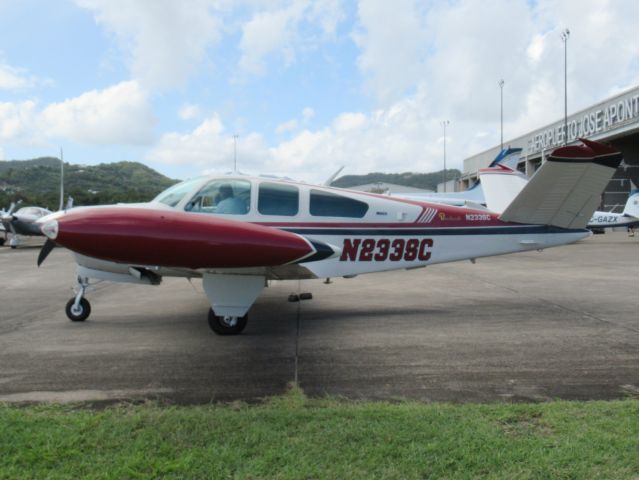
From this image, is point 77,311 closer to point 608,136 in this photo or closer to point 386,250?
point 386,250

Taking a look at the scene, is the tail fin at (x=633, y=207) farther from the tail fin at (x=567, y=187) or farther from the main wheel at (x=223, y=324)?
the main wheel at (x=223, y=324)

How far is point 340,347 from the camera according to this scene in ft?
18.0

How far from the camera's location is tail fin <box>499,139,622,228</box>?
6.80 metres

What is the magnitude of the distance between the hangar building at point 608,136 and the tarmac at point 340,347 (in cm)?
2789

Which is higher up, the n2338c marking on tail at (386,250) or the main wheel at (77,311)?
the n2338c marking on tail at (386,250)

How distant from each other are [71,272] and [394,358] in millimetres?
12103

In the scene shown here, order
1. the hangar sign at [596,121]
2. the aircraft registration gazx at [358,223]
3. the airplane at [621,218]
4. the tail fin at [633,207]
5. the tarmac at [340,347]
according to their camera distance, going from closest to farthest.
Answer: the tarmac at [340,347] < the aircraft registration gazx at [358,223] < the airplane at [621,218] < the tail fin at [633,207] < the hangar sign at [596,121]

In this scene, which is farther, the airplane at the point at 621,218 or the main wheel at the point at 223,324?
the airplane at the point at 621,218

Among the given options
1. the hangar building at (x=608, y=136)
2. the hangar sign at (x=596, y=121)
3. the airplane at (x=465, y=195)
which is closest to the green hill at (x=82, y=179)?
the hangar building at (x=608, y=136)

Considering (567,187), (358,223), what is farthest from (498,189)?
(358,223)

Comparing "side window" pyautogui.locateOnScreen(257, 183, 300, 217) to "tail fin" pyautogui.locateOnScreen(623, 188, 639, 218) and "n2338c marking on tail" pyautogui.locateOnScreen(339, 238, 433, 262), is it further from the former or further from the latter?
"tail fin" pyautogui.locateOnScreen(623, 188, 639, 218)

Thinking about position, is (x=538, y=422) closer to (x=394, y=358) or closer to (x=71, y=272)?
(x=394, y=358)

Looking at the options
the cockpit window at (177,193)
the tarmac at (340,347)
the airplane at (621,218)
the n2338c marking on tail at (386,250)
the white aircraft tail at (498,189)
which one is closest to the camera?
the tarmac at (340,347)

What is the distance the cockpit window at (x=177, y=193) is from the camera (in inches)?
246
